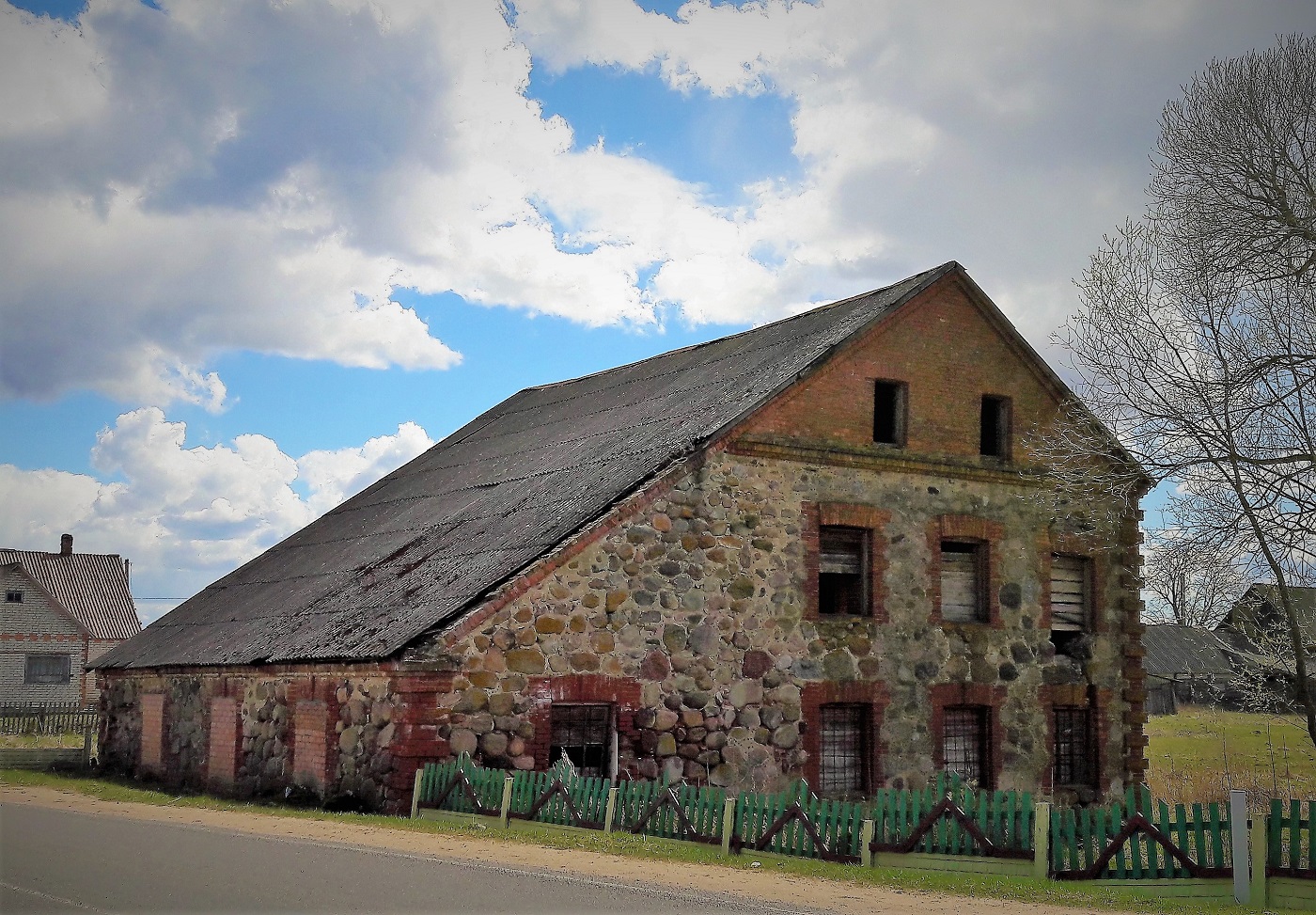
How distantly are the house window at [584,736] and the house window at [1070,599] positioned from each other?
859 centimetres

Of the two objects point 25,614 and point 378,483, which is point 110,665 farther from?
point 25,614

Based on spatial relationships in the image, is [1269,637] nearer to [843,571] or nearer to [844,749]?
[843,571]

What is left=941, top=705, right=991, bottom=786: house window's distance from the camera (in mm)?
21047

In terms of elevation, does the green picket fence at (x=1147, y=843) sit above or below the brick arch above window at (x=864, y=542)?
below

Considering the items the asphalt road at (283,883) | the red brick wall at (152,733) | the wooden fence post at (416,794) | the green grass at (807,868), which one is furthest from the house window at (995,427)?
the red brick wall at (152,733)

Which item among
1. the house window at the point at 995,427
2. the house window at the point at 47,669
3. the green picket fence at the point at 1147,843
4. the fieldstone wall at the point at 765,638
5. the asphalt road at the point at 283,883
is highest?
the house window at the point at 995,427

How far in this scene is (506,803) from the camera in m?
15.4

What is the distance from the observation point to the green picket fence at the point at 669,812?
14.3m

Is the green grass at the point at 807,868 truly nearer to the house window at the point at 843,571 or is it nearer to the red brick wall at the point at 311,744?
the red brick wall at the point at 311,744

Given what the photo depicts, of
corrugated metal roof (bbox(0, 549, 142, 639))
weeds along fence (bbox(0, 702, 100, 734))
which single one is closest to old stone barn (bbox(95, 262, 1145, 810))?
weeds along fence (bbox(0, 702, 100, 734))

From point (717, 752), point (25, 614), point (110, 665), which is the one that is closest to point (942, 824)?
point (717, 752)

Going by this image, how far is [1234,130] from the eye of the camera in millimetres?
18891

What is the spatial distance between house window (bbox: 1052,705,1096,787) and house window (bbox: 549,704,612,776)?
8343mm

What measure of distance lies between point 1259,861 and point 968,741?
9531 mm
